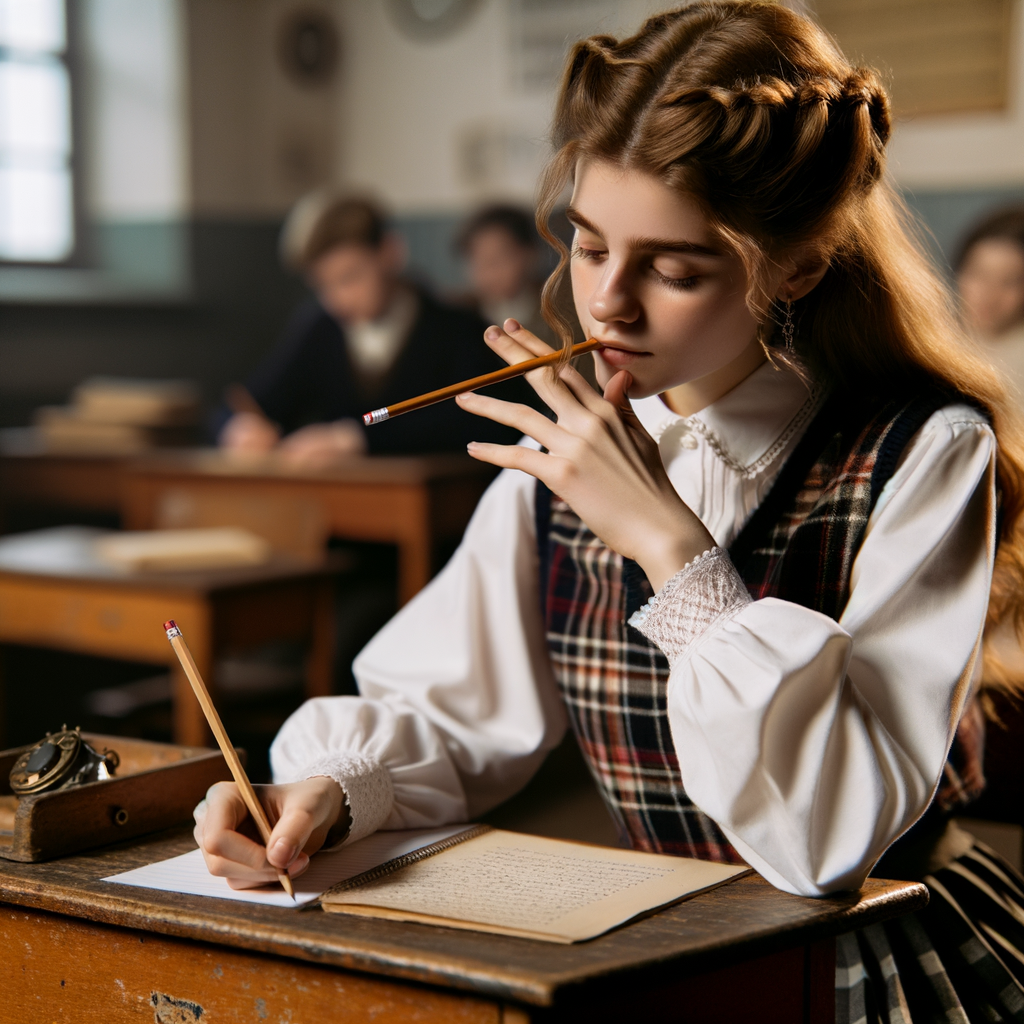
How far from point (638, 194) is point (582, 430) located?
0.72ft

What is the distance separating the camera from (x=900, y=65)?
5766mm

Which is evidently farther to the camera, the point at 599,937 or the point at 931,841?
the point at 931,841

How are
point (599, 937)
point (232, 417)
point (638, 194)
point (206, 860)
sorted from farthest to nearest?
point (232, 417) < point (638, 194) < point (206, 860) < point (599, 937)

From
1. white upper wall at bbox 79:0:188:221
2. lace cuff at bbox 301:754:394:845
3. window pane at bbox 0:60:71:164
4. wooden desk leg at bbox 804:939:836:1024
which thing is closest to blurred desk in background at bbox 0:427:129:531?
window pane at bbox 0:60:71:164

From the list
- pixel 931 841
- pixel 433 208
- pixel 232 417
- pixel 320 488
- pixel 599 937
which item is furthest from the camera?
pixel 433 208

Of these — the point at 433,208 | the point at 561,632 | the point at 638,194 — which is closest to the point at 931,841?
the point at 561,632

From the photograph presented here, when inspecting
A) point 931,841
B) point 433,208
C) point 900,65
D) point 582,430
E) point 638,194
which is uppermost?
point 900,65

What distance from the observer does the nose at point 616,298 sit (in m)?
1.13

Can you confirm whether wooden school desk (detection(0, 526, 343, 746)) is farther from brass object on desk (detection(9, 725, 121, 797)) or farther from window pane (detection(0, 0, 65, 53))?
window pane (detection(0, 0, 65, 53))

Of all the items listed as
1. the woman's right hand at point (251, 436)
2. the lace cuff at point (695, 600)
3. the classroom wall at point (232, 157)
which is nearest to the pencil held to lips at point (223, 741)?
the lace cuff at point (695, 600)

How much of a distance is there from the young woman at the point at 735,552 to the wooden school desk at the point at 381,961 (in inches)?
2.6

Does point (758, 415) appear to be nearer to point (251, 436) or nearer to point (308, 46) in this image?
point (251, 436)

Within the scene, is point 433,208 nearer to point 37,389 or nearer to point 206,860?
point 37,389

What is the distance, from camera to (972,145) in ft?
18.4
